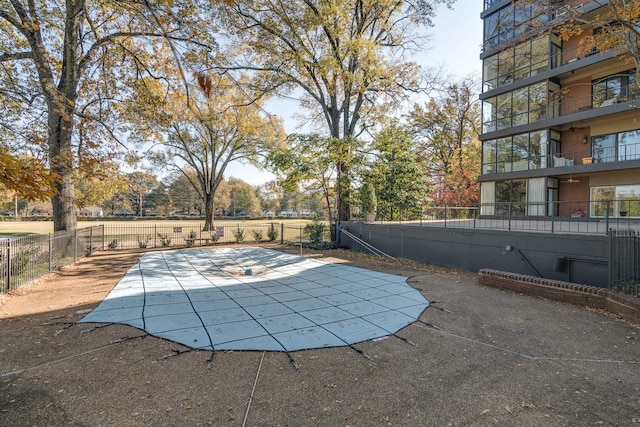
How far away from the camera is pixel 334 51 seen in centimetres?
1560

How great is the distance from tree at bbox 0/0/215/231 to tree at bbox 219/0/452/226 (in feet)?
15.9

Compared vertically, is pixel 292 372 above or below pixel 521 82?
below

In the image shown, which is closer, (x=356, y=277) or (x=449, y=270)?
(x=356, y=277)

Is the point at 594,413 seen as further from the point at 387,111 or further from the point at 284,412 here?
the point at 387,111

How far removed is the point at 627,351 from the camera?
4.32 m

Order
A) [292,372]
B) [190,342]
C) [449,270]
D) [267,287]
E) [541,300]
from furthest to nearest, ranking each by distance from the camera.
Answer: [449,270], [267,287], [541,300], [190,342], [292,372]

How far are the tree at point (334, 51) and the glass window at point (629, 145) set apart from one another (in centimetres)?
994

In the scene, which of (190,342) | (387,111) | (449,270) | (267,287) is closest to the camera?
(190,342)

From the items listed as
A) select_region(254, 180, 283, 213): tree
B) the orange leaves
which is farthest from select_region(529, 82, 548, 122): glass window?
select_region(254, 180, 283, 213): tree

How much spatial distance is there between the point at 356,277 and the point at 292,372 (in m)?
5.71

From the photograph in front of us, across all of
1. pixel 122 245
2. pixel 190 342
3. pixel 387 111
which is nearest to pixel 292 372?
pixel 190 342

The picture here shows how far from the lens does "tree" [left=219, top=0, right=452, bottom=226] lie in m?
15.1

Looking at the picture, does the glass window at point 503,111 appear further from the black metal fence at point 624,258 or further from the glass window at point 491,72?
the black metal fence at point 624,258

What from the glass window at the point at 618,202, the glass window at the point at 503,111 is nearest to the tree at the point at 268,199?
the glass window at the point at 503,111
